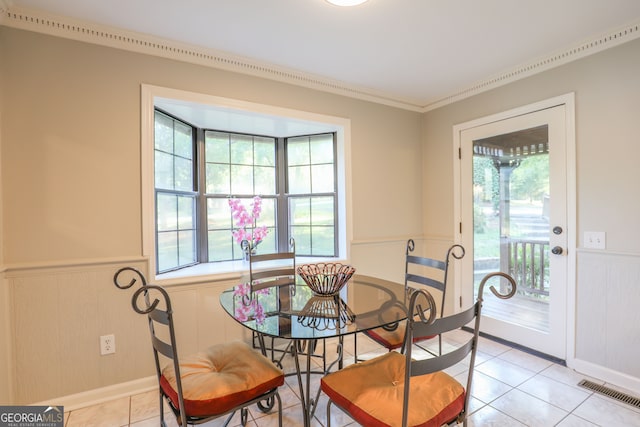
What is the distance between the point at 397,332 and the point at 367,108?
2202 millimetres

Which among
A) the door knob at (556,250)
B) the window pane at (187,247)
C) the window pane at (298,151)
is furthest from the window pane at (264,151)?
the door knob at (556,250)

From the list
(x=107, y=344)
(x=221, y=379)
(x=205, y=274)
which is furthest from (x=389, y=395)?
(x=107, y=344)

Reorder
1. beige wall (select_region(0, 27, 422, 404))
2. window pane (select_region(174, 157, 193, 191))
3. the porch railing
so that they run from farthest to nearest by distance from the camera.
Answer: window pane (select_region(174, 157, 193, 191)) < the porch railing < beige wall (select_region(0, 27, 422, 404))

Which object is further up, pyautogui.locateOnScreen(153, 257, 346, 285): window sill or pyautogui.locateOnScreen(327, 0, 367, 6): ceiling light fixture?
pyautogui.locateOnScreen(327, 0, 367, 6): ceiling light fixture

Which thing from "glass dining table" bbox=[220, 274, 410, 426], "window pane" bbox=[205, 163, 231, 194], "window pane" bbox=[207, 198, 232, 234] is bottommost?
"glass dining table" bbox=[220, 274, 410, 426]

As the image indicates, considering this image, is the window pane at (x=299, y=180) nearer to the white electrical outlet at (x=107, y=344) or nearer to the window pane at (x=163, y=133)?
the window pane at (x=163, y=133)

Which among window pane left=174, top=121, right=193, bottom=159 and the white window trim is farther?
window pane left=174, top=121, right=193, bottom=159

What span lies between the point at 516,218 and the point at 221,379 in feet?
8.91

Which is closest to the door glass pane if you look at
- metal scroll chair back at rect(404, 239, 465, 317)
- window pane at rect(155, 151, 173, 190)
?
metal scroll chair back at rect(404, 239, 465, 317)

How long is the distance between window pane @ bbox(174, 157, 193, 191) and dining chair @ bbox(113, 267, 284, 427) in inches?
55.1

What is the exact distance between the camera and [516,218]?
272cm

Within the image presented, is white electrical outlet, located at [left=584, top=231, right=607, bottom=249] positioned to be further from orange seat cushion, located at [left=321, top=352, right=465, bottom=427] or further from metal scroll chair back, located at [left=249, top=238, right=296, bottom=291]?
metal scroll chair back, located at [left=249, top=238, right=296, bottom=291]

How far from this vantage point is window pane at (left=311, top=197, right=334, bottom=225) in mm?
3242

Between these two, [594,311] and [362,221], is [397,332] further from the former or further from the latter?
[594,311]
